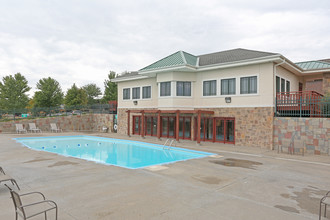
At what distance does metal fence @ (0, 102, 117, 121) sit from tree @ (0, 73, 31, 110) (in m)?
13.1

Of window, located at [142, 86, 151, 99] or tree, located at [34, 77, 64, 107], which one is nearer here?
window, located at [142, 86, 151, 99]

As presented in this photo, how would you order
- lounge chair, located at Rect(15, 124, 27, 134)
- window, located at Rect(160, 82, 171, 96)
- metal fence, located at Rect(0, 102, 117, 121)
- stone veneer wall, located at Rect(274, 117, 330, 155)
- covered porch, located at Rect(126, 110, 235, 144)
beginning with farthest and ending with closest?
metal fence, located at Rect(0, 102, 117, 121) < lounge chair, located at Rect(15, 124, 27, 134) < window, located at Rect(160, 82, 171, 96) < covered porch, located at Rect(126, 110, 235, 144) < stone veneer wall, located at Rect(274, 117, 330, 155)

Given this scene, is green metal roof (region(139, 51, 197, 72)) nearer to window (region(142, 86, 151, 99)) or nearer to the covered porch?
window (region(142, 86, 151, 99))

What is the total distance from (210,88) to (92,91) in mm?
64566

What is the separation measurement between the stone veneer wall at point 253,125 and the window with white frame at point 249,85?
1290 mm

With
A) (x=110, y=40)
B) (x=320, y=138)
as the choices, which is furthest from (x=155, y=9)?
(x=320, y=138)

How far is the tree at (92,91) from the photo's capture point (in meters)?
75.3

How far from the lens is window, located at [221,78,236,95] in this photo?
649 inches

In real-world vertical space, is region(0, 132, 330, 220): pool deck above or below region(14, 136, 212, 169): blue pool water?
above

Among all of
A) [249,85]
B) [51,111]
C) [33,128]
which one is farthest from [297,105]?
[51,111]

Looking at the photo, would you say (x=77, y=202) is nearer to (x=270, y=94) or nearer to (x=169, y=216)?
(x=169, y=216)

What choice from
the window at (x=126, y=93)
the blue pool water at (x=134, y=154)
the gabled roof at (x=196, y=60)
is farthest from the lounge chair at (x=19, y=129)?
the gabled roof at (x=196, y=60)

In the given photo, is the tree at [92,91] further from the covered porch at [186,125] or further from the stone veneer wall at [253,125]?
the stone veneer wall at [253,125]

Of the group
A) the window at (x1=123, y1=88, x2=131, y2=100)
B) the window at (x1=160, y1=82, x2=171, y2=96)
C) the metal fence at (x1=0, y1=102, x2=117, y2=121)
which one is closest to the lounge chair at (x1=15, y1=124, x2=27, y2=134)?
the metal fence at (x1=0, y1=102, x2=117, y2=121)
